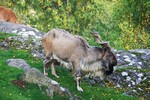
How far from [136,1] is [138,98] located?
17094 millimetres

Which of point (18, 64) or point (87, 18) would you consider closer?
point (18, 64)

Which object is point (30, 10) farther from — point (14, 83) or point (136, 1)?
point (14, 83)

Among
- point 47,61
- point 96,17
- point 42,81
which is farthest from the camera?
point 96,17

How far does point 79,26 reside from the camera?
4359 centimetres

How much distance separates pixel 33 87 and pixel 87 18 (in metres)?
25.1

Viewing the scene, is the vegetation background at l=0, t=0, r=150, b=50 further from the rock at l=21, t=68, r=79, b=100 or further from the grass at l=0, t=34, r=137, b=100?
the rock at l=21, t=68, r=79, b=100

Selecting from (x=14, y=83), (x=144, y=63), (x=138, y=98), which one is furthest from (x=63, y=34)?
(x=144, y=63)

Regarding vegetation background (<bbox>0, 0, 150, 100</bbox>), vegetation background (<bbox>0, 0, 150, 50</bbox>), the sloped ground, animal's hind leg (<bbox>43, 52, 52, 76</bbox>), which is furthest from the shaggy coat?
vegetation background (<bbox>0, 0, 150, 50</bbox>)

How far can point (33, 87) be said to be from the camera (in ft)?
59.3

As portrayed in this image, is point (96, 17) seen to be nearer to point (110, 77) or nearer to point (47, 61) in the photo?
point (110, 77)

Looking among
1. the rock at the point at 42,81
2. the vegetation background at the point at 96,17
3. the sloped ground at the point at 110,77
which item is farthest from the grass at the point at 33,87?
the vegetation background at the point at 96,17

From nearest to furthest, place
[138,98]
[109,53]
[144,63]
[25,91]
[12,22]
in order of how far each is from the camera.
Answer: [25,91] < [109,53] < [138,98] < [144,63] < [12,22]

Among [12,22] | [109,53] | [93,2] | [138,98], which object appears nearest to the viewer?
[109,53]

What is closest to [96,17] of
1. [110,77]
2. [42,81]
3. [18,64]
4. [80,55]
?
[110,77]
